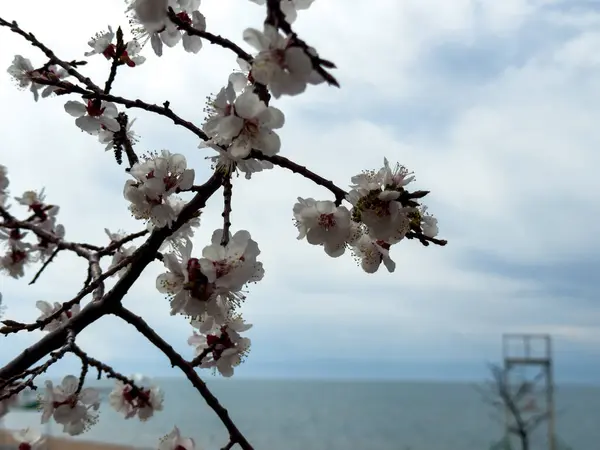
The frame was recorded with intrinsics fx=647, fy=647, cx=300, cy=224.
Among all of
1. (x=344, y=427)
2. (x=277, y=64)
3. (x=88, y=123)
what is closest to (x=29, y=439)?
(x=88, y=123)

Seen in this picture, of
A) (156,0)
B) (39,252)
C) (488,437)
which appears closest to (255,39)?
(156,0)

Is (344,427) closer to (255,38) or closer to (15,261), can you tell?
(15,261)

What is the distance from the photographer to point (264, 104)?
0.71m

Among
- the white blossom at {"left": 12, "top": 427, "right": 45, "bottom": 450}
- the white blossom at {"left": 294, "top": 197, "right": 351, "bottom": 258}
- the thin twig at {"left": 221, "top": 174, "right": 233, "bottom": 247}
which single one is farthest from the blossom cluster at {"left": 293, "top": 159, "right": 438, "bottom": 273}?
the white blossom at {"left": 12, "top": 427, "right": 45, "bottom": 450}

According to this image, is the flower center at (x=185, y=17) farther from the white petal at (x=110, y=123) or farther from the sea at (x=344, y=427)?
the sea at (x=344, y=427)

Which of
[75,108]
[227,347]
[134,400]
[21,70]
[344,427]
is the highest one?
[21,70]

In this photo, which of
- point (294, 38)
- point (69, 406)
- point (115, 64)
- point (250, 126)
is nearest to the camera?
point (294, 38)

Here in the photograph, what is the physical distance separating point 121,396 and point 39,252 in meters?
0.56

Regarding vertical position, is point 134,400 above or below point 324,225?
below

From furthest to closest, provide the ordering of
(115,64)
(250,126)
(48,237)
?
(48,237) < (115,64) < (250,126)

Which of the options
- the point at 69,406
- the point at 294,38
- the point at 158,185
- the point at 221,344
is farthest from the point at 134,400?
the point at 294,38

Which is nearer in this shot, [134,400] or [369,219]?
[369,219]

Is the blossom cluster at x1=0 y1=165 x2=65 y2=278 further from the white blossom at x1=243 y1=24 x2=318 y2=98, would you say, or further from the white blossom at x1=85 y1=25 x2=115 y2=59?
the white blossom at x1=243 y1=24 x2=318 y2=98

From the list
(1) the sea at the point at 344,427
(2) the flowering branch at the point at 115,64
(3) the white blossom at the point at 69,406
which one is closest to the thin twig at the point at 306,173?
(2) the flowering branch at the point at 115,64
